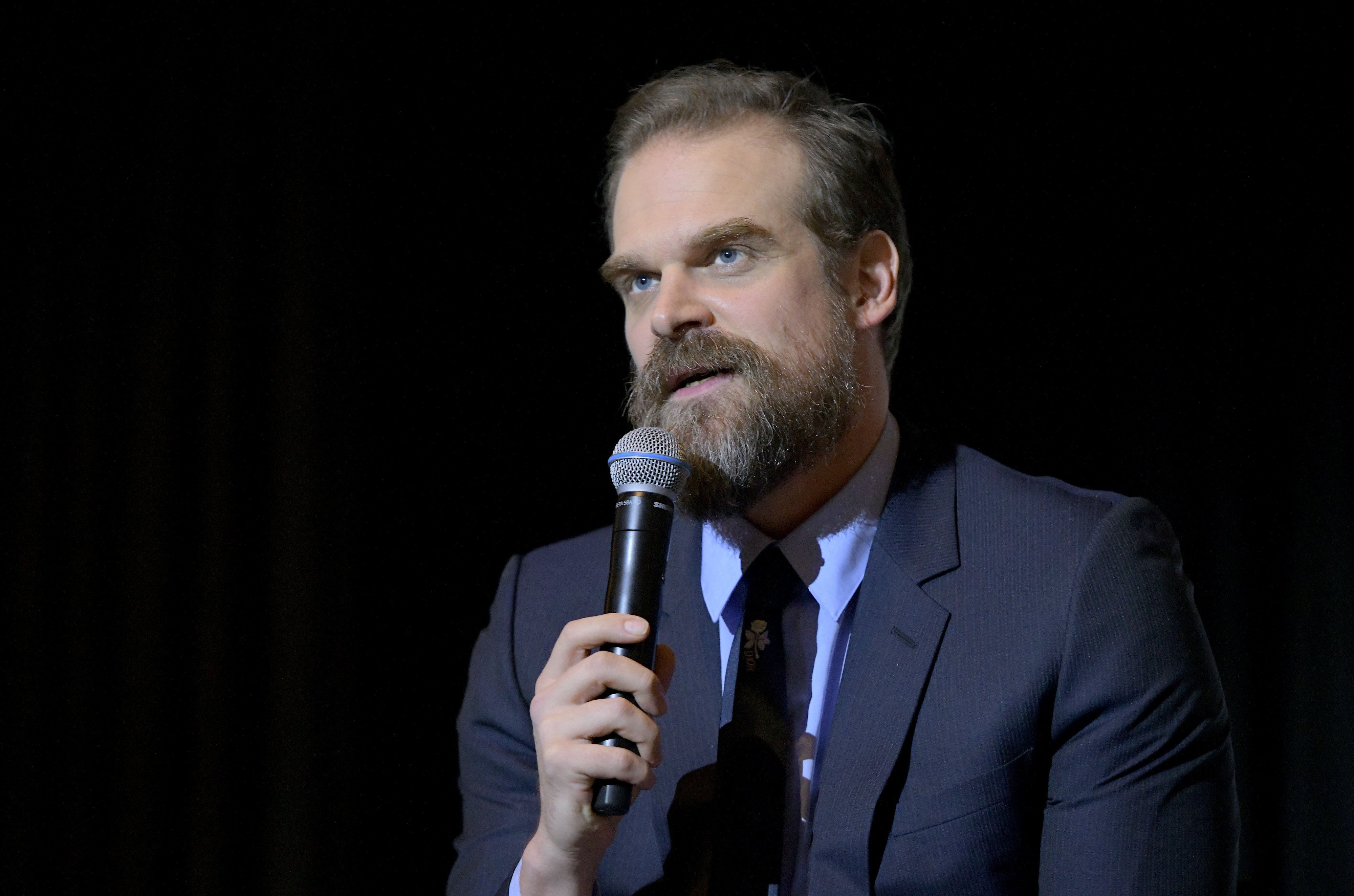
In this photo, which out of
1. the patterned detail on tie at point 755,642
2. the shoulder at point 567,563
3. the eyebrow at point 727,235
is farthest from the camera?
the shoulder at point 567,563

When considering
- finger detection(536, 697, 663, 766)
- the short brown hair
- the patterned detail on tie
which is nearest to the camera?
finger detection(536, 697, 663, 766)

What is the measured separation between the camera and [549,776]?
1.08 meters

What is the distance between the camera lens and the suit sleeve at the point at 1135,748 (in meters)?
1.25

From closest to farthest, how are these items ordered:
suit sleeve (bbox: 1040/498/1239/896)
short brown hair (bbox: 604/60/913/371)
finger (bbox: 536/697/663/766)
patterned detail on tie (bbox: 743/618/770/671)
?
1. finger (bbox: 536/697/663/766)
2. suit sleeve (bbox: 1040/498/1239/896)
3. patterned detail on tie (bbox: 743/618/770/671)
4. short brown hair (bbox: 604/60/913/371)

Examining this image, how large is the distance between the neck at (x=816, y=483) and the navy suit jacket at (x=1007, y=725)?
147 millimetres

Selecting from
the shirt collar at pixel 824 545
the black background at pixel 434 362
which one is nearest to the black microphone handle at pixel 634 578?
the shirt collar at pixel 824 545

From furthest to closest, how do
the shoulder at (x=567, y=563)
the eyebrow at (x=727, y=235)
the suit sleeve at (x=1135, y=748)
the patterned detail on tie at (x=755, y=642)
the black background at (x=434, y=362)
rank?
the black background at (x=434, y=362)
the shoulder at (x=567, y=563)
the eyebrow at (x=727, y=235)
the patterned detail on tie at (x=755, y=642)
the suit sleeve at (x=1135, y=748)

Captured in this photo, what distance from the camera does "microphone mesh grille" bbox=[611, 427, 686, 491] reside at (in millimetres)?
1111

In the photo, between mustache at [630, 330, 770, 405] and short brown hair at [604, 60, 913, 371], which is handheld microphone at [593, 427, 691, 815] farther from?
short brown hair at [604, 60, 913, 371]

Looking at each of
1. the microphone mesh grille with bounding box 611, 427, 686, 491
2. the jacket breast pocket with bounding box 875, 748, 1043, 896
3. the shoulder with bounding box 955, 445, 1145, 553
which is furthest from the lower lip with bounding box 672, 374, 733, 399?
the jacket breast pocket with bounding box 875, 748, 1043, 896

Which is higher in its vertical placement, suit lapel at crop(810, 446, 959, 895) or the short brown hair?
the short brown hair

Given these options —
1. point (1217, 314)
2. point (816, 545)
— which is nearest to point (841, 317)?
point (816, 545)

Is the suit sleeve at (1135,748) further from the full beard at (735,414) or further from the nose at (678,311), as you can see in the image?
the nose at (678,311)

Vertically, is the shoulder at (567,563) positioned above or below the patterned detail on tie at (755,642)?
above
